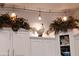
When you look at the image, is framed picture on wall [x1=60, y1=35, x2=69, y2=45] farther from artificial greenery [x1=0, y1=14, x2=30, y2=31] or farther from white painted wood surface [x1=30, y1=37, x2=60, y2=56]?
artificial greenery [x1=0, y1=14, x2=30, y2=31]

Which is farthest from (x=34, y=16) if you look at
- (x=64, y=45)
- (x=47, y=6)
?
(x=64, y=45)

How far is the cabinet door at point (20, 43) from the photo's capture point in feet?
5.80

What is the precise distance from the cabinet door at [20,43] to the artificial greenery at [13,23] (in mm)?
66

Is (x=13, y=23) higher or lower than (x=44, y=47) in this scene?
higher

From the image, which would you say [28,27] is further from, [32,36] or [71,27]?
[71,27]

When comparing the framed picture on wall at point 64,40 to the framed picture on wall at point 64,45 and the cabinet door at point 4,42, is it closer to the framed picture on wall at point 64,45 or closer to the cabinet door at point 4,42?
the framed picture on wall at point 64,45

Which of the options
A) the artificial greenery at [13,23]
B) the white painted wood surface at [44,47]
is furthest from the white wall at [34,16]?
the white painted wood surface at [44,47]

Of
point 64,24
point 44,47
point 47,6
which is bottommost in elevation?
point 44,47

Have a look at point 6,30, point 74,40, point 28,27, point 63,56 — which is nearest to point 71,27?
point 74,40

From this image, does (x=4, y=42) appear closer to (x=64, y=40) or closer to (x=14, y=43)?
(x=14, y=43)

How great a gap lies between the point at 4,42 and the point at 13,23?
0.21 meters

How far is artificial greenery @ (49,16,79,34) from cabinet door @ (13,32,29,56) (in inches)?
11.4

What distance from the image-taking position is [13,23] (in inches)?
71.7

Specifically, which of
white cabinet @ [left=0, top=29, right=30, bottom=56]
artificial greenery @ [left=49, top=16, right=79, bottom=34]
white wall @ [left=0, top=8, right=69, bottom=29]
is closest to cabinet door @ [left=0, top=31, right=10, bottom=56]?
white cabinet @ [left=0, top=29, right=30, bottom=56]
